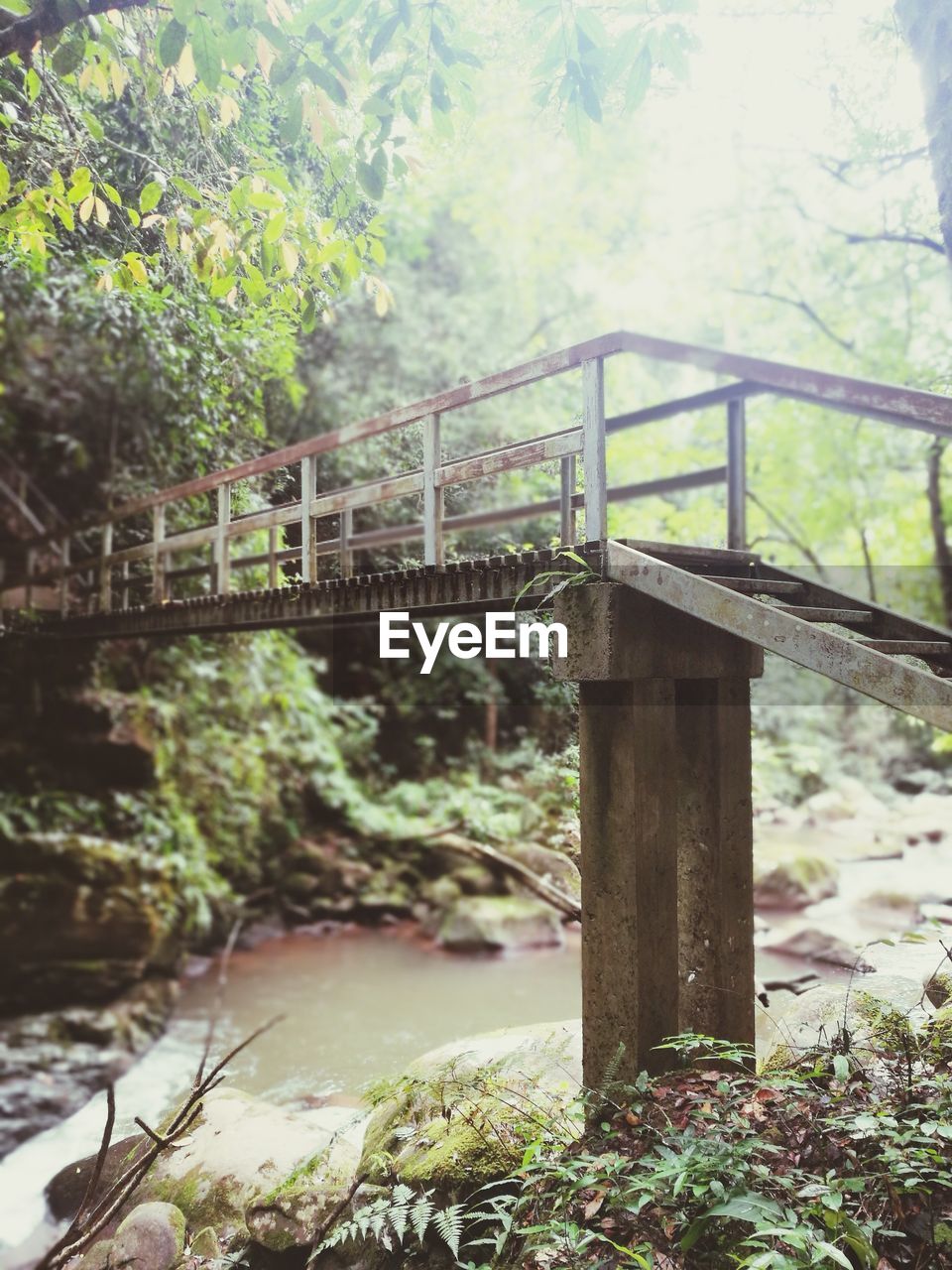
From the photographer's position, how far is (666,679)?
13.8 feet

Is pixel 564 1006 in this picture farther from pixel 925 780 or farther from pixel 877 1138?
pixel 925 780

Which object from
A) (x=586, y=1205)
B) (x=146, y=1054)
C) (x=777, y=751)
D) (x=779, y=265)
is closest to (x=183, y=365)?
(x=146, y=1054)

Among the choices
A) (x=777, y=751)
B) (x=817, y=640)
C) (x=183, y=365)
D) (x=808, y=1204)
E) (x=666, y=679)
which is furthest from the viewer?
(x=777, y=751)

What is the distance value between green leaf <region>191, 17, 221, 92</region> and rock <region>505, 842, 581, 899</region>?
479 cm

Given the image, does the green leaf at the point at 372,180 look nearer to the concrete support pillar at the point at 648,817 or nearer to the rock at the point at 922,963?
the concrete support pillar at the point at 648,817

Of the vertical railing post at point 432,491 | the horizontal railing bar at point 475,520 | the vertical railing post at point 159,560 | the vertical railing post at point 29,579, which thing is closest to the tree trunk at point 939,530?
the horizontal railing bar at point 475,520

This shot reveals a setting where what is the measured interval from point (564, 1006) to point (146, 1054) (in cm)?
396

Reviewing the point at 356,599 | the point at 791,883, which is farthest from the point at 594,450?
the point at 791,883

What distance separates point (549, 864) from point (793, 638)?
15.7 ft

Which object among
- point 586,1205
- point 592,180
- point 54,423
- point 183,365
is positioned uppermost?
point 592,180

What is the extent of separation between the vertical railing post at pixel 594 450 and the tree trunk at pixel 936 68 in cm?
297

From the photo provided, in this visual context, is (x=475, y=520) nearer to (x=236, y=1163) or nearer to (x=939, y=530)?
(x=236, y=1163)

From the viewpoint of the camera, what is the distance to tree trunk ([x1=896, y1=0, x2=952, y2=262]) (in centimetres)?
524

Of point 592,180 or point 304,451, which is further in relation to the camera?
point 592,180
